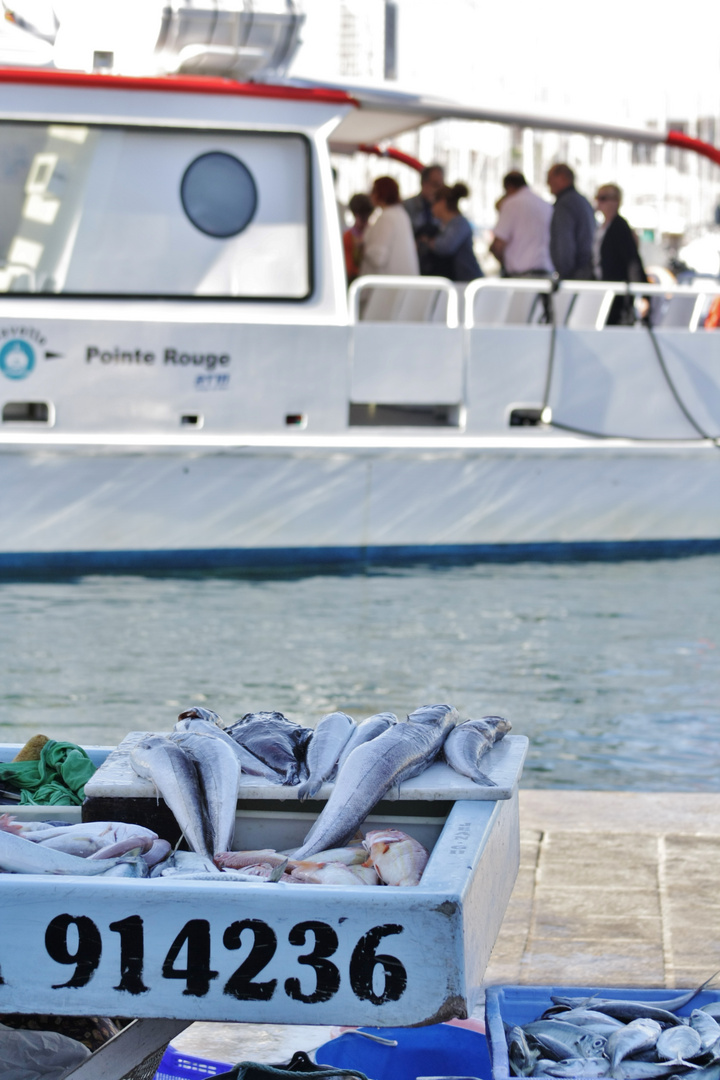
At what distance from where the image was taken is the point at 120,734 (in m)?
6.29

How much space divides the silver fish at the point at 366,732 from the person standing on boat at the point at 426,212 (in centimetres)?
849

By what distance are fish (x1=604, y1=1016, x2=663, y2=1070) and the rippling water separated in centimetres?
320

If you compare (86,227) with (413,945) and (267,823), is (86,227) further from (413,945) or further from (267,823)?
(413,945)

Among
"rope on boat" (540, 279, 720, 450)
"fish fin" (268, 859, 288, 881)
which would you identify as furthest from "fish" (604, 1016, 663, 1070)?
"rope on boat" (540, 279, 720, 450)

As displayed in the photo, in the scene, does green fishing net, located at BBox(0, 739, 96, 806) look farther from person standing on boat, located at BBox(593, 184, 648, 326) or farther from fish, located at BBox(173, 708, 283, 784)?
person standing on boat, located at BBox(593, 184, 648, 326)

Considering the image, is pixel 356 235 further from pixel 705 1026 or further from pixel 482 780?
pixel 705 1026

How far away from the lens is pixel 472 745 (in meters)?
2.74

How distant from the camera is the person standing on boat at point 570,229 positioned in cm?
1012

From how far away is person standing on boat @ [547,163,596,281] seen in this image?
33.2ft

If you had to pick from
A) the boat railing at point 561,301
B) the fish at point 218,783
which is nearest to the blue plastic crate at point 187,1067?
the fish at point 218,783

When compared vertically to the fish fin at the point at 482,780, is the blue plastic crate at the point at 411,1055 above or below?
below

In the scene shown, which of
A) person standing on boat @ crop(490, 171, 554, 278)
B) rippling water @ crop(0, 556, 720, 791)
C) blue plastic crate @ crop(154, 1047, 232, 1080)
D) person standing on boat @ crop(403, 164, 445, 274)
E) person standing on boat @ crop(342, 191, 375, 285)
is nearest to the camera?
blue plastic crate @ crop(154, 1047, 232, 1080)

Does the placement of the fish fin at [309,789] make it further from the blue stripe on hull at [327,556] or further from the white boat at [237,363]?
the blue stripe on hull at [327,556]

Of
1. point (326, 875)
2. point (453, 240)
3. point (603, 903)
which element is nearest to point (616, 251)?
point (453, 240)
